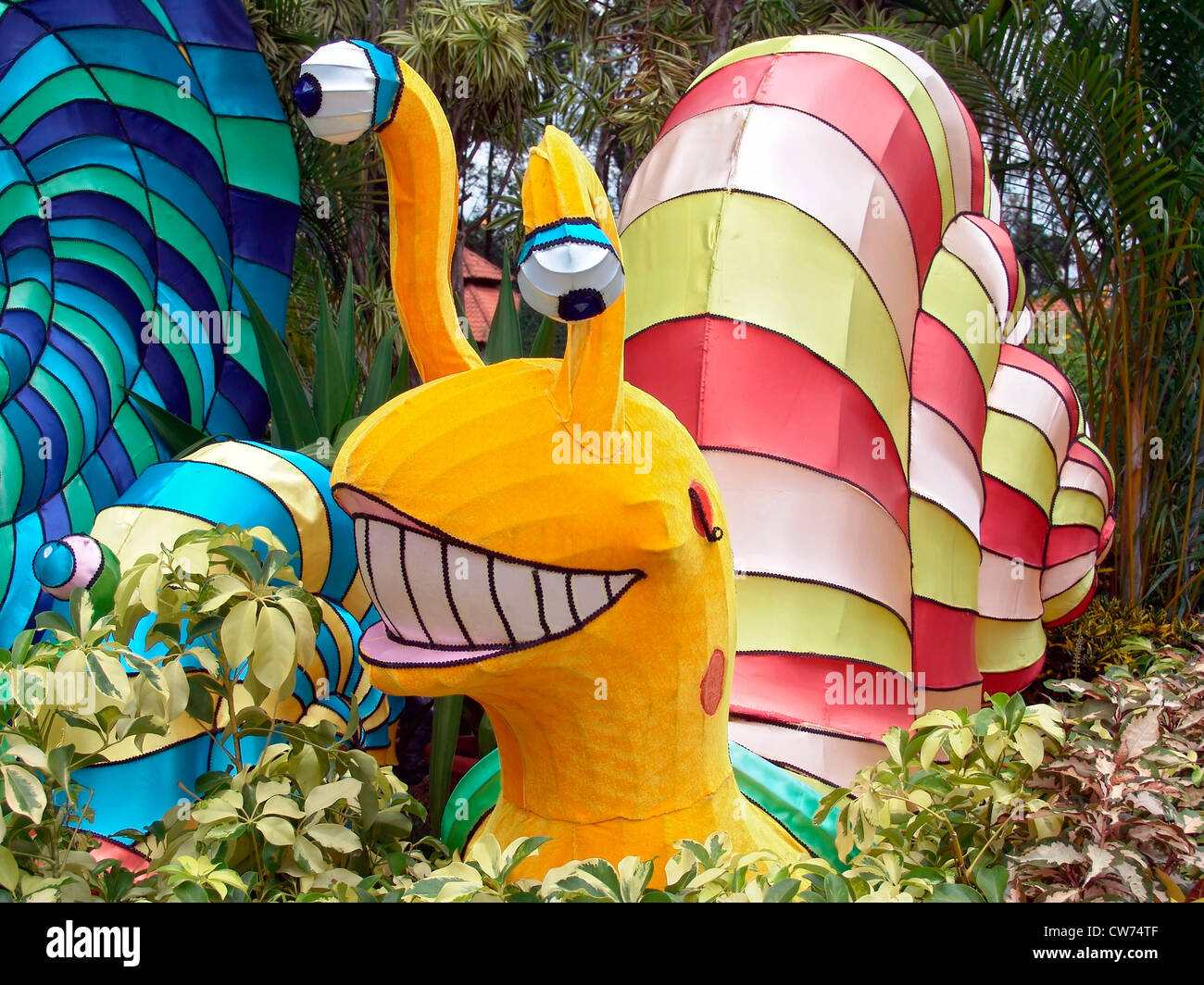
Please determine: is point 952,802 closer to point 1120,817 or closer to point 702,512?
point 1120,817

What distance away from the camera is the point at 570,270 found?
1.02 metres

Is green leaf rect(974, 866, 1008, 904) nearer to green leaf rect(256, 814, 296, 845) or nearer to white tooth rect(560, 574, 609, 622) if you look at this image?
white tooth rect(560, 574, 609, 622)

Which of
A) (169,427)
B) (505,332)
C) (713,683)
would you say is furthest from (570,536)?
(505,332)

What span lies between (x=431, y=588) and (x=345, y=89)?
502 millimetres

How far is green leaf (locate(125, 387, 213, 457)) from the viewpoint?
245cm

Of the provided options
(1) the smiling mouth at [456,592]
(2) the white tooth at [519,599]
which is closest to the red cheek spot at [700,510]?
(1) the smiling mouth at [456,592]

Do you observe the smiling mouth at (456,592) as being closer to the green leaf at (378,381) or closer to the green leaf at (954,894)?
the green leaf at (954,894)

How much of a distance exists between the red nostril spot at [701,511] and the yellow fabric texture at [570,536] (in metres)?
0.01

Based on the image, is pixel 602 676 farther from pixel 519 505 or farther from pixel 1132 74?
pixel 1132 74

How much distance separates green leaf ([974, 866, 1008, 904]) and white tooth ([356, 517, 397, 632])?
2.18 ft

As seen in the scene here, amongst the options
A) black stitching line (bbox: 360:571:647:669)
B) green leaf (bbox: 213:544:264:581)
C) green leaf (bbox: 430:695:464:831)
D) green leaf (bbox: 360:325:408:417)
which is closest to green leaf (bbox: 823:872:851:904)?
black stitching line (bbox: 360:571:647:669)

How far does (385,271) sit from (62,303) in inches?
215

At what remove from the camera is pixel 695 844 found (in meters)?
1.22

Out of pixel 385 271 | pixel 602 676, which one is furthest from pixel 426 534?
pixel 385 271
